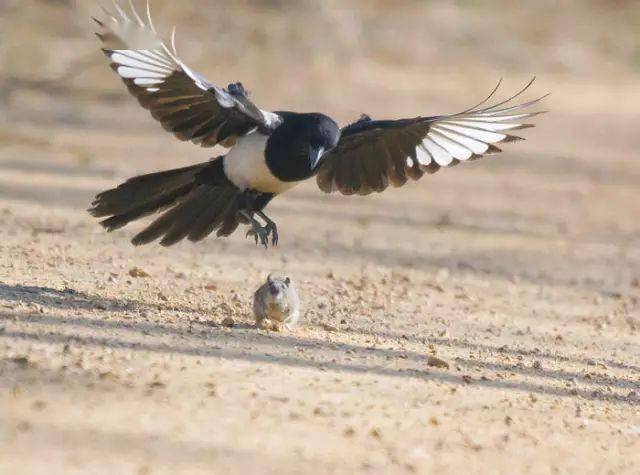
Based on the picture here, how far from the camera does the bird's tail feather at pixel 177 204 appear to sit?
6891mm

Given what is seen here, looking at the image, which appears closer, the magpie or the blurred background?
the magpie

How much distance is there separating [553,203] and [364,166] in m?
5.96

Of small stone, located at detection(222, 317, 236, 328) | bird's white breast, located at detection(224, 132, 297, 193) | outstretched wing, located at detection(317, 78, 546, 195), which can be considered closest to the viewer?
small stone, located at detection(222, 317, 236, 328)

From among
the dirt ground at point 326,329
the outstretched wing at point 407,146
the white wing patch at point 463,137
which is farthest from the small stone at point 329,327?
the white wing patch at point 463,137

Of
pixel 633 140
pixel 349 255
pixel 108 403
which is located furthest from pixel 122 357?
pixel 633 140

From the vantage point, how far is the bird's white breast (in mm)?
6875

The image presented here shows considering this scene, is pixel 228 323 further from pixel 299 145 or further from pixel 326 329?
pixel 299 145

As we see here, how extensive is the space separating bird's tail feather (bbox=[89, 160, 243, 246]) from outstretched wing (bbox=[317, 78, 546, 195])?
0.64m

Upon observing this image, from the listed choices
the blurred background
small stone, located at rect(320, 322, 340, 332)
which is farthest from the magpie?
the blurred background

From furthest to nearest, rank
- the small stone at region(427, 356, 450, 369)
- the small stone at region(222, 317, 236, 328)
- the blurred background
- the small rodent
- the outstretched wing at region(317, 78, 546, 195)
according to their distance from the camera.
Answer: the blurred background → the outstretched wing at region(317, 78, 546, 195) → the small stone at region(222, 317, 236, 328) → the small rodent → the small stone at region(427, 356, 450, 369)

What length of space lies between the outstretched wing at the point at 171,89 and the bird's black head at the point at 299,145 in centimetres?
11

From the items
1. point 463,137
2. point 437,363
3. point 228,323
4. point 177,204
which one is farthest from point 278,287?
point 463,137

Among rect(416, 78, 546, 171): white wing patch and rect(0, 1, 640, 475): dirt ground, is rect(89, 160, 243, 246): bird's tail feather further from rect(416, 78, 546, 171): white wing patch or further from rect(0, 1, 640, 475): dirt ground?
rect(416, 78, 546, 171): white wing patch

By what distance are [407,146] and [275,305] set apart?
1634 millimetres
